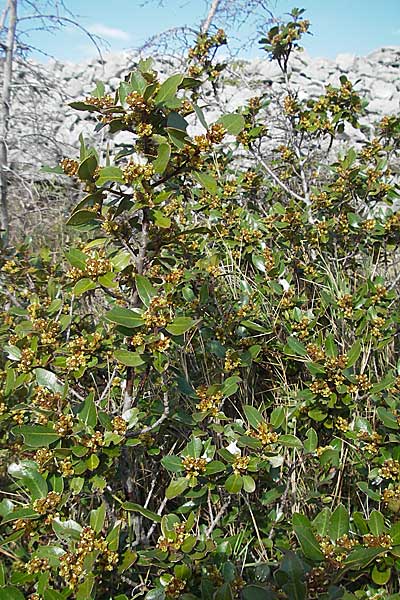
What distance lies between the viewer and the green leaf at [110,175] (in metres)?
1.18

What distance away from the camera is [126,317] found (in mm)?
1183

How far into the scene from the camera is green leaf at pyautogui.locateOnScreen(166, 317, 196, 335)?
1.17 m

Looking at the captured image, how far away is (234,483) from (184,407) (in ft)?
2.00

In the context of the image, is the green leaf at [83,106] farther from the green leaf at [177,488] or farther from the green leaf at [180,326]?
the green leaf at [177,488]

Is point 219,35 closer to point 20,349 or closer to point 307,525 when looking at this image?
point 20,349

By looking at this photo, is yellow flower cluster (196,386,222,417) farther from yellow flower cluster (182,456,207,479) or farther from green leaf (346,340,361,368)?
green leaf (346,340,361,368)

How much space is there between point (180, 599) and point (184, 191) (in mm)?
1764

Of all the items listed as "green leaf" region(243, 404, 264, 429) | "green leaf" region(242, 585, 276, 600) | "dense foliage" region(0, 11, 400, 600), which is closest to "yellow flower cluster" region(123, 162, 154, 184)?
"dense foliage" region(0, 11, 400, 600)

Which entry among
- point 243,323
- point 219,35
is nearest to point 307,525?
point 243,323

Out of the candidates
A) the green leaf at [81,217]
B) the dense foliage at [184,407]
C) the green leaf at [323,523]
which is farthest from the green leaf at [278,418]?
the green leaf at [81,217]

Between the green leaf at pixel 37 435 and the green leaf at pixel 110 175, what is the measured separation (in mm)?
545

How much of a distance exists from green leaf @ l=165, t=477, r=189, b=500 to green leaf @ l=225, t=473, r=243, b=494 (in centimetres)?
9

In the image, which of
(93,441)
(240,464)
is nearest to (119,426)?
(93,441)

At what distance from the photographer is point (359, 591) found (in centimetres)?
122
